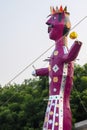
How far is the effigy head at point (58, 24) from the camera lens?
29.0ft

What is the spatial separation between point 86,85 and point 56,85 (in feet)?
17.1

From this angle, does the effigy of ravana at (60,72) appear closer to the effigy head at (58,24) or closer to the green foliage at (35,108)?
the effigy head at (58,24)

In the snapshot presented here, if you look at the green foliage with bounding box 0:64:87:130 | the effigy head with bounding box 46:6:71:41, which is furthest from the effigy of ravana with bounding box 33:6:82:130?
the green foliage with bounding box 0:64:87:130

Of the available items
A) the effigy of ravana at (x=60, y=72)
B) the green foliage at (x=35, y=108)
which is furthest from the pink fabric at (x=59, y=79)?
the green foliage at (x=35, y=108)

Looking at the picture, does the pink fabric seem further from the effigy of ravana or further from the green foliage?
the green foliage

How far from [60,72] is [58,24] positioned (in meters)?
1.01

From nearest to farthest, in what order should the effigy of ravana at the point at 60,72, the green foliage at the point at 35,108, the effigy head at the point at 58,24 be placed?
the effigy of ravana at the point at 60,72
the effigy head at the point at 58,24
the green foliage at the point at 35,108

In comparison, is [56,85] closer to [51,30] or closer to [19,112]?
[51,30]

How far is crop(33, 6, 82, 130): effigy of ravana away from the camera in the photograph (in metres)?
8.33

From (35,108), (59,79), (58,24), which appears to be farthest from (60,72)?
(35,108)

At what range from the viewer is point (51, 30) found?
891 cm

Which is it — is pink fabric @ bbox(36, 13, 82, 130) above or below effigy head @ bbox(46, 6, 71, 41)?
below

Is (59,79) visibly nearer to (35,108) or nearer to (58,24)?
(58,24)

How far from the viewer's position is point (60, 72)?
859 centimetres
